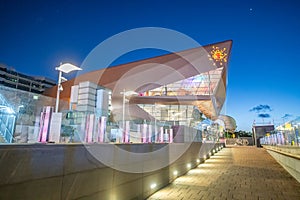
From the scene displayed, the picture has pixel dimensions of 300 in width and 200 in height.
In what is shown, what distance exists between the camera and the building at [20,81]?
44594mm

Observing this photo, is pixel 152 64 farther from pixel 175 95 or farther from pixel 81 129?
pixel 81 129

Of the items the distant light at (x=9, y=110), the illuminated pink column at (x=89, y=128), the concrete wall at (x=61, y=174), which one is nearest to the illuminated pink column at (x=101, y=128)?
the illuminated pink column at (x=89, y=128)

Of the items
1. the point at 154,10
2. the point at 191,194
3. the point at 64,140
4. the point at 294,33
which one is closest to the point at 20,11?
the point at 154,10

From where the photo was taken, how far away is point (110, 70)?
18469mm

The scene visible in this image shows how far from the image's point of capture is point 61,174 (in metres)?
1.83

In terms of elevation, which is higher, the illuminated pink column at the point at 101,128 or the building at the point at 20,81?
the building at the point at 20,81

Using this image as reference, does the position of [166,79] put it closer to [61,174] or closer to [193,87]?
[193,87]

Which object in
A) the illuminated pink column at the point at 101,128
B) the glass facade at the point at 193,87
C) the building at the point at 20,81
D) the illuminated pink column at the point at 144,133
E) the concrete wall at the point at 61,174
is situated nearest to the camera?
the concrete wall at the point at 61,174

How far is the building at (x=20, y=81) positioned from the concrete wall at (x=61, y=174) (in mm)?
41302

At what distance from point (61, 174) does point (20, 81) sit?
193 ft

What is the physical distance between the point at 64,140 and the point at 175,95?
22729mm

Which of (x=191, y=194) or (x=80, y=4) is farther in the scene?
(x=80, y=4)

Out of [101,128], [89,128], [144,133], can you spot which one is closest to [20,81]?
[144,133]

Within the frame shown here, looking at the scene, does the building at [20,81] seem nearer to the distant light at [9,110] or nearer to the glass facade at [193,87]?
the glass facade at [193,87]
